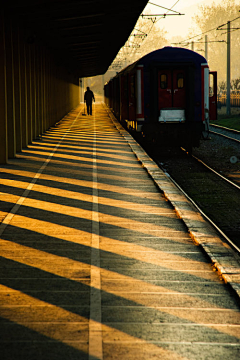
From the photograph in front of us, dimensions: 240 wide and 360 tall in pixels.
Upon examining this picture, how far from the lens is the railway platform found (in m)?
3.52

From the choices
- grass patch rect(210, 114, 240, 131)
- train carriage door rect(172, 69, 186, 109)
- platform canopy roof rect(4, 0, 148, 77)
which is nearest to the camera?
platform canopy roof rect(4, 0, 148, 77)

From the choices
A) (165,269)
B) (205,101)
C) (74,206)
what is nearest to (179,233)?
(165,269)

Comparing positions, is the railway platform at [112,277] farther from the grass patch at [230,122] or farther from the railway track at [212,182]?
the grass patch at [230,122]

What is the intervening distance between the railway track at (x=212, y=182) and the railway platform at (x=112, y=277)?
38.2 inches

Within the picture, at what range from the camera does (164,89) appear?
17.7 m

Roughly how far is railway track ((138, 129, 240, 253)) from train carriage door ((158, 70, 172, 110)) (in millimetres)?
1714

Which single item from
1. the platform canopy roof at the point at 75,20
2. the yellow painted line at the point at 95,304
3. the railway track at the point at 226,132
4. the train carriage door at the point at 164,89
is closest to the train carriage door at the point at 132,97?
the train carriage door at the point at 164,89

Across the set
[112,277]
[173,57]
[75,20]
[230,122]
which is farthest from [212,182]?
[230,122]

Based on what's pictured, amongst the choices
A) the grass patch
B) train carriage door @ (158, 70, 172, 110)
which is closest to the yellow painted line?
train carriage door @ (158, 70, 172, 110)

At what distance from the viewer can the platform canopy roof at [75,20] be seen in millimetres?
12966

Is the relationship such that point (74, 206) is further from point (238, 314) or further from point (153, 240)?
point (238, 314)

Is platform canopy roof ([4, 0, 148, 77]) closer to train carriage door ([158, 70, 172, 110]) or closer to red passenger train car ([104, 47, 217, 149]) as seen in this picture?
red passenger train car ([104, 47, 217, 149])

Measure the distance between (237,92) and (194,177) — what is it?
40.8 metres

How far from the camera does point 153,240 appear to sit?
239 inches
